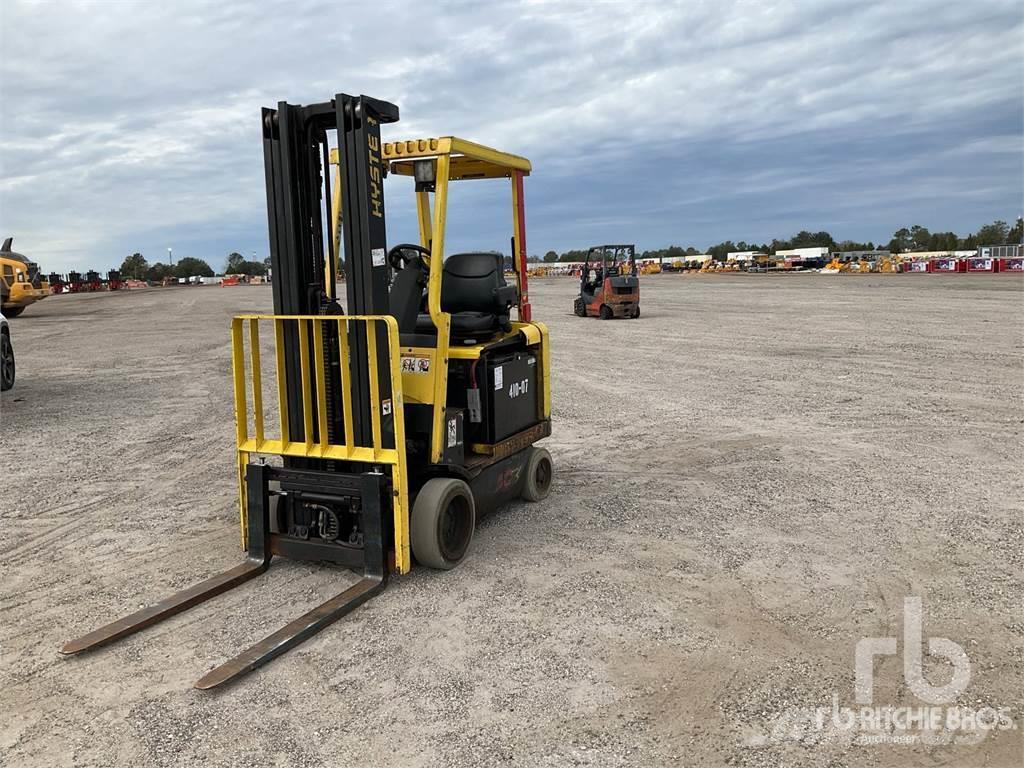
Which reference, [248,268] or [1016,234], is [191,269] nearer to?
[248,268]

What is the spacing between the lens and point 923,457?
8.20 m

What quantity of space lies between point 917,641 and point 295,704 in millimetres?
3199

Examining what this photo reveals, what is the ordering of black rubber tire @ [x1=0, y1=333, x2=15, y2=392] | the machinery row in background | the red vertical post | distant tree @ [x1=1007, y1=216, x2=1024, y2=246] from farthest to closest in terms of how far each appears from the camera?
distant tree @ [x1=1007, y1=216, x2=1024, y2=246] < the machinery row in background < black rubber tire @ [x1=0, y1=333, x2=15, y2=392] < the red vertical post

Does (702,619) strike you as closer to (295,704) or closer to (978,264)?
(295,704)

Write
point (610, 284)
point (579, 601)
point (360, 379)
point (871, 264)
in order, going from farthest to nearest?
point (871, 264)
point (610, 284)
point (360, 379)
point (579, 601)

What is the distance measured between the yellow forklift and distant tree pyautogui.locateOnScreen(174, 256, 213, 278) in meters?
122

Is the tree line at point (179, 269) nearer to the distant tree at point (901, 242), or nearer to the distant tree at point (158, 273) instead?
the distant tree at point (158, 273)

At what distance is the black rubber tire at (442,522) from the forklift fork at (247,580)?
0.30 m

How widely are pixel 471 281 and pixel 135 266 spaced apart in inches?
4814

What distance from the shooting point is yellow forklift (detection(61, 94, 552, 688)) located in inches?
196

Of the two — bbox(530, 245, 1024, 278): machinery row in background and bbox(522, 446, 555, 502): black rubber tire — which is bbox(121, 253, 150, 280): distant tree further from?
bbox(522, 446, 555, 502): black rubber tire

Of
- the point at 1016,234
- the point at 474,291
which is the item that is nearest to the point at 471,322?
the point at 474,291

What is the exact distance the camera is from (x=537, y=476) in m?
7.00

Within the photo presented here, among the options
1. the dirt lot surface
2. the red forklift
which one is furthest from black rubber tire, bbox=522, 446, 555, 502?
the red forklift
